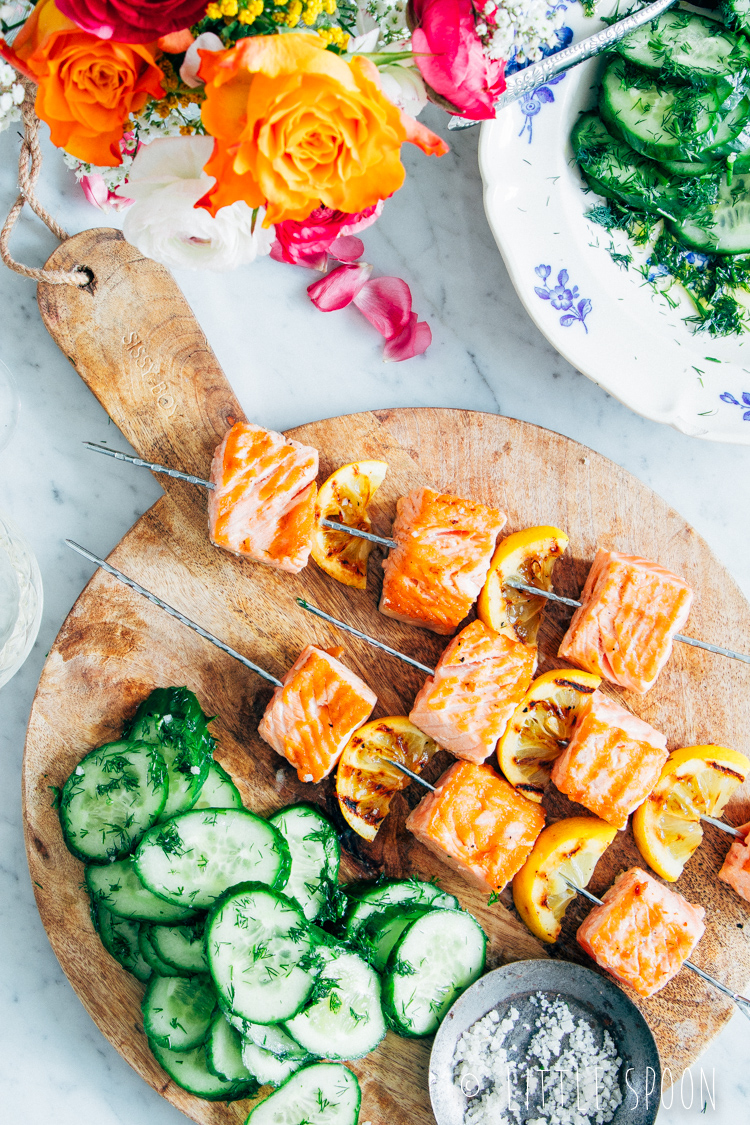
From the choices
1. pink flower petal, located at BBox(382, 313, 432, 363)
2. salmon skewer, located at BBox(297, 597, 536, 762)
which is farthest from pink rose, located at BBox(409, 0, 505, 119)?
salmon skewer, located at BBox(297, 597, 536, 762)

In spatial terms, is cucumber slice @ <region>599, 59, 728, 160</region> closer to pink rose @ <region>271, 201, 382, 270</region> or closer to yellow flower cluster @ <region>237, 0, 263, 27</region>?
pink rose @ <region>271, 201, 382, 270</region>

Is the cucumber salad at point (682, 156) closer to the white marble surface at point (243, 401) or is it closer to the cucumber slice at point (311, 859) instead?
the white marble surface at point (243, 401)

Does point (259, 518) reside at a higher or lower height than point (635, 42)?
lower

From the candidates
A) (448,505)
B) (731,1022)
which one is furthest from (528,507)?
(731,1022)

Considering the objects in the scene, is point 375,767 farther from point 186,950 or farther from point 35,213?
point 35,213

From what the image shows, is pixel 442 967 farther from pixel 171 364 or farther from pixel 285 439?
pixel 171 364

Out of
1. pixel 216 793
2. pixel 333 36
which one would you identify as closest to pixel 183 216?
pixel 333 36

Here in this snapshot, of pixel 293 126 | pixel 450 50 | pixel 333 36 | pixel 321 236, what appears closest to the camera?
pixel 293 126
